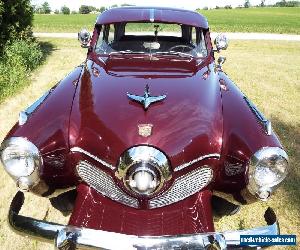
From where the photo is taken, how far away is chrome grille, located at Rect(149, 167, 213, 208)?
2.67 meters

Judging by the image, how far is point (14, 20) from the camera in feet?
36.0

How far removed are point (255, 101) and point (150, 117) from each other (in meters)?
5.76

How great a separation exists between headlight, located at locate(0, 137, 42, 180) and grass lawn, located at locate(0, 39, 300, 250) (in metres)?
1.26

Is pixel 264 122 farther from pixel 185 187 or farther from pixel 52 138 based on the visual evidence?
pixel 52 138

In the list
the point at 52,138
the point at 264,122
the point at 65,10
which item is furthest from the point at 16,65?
the point at 65,10

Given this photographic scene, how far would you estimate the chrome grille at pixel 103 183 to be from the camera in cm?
268

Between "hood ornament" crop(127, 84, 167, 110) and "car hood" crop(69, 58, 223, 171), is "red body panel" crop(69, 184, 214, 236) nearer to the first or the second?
"car hood" crop(69, 58, 223, 171)

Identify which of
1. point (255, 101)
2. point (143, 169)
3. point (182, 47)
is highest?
point (182, 47)

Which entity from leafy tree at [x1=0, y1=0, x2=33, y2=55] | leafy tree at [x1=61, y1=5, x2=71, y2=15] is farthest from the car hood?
leafy tree at [x1=61, y1=5, x2=71, y2=15]

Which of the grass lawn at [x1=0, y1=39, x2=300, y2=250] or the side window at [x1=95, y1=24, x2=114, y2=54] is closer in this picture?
the grass lawn at [x1=0, y1=39, x2=300, y2=250]

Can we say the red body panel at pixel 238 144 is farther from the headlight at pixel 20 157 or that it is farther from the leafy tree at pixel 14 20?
the leafy tree at pixel 14 20

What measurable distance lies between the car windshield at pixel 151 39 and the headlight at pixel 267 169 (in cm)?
187

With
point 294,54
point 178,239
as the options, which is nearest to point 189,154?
point 178,239

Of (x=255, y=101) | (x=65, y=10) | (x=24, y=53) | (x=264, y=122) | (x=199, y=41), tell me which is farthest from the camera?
(x=65, y=10)
